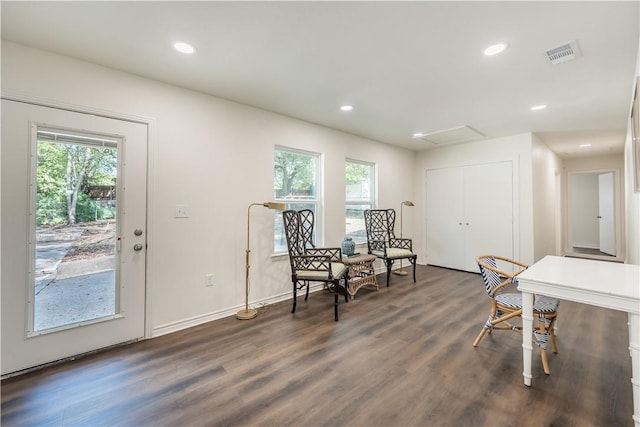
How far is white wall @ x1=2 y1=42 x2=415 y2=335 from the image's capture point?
2221mm

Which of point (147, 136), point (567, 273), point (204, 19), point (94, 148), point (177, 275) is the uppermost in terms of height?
point (204, 19)

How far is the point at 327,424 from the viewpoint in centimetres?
154

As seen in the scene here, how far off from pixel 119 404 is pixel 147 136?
2.13 meters

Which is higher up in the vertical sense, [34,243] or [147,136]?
[147,136]

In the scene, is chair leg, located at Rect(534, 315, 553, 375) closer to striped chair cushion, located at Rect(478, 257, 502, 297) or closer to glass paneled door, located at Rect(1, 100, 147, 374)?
striped chair cushion, located at Rect(478, 257, 502, 297)

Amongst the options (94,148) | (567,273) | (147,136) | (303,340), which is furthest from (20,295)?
(567,273)

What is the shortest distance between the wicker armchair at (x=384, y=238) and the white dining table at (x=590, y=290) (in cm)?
233

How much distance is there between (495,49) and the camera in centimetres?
210

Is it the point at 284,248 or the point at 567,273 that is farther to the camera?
the point at 284,248

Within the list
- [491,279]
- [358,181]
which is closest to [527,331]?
[491,279]

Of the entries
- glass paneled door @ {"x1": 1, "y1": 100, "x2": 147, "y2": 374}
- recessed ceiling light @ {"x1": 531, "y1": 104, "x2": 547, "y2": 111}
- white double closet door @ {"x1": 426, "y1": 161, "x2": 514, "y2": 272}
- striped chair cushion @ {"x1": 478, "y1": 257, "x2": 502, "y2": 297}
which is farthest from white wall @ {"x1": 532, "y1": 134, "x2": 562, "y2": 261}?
glass paneled door @ {"x1": 1, "y1": 100, "x2": 147, "y2": 374}

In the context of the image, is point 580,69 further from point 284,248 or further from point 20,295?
point 20,295

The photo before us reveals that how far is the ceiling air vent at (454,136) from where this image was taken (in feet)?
14.1

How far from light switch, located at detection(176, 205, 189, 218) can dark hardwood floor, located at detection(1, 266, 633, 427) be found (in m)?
1.15
